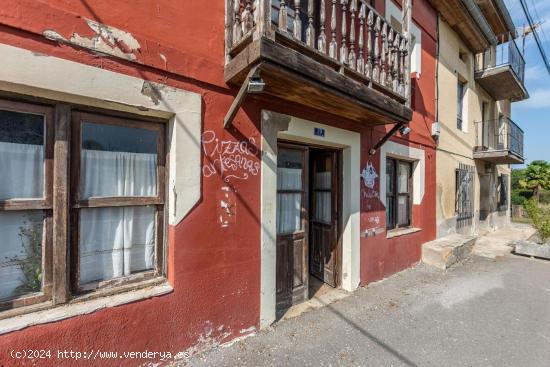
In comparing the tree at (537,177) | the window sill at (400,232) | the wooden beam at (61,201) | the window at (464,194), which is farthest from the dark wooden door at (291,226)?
the tree at (537,177)

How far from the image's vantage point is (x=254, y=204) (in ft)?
10.5

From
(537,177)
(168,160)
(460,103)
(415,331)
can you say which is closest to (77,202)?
(168,160)

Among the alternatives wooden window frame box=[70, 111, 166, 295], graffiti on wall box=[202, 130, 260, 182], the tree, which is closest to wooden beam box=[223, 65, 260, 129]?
graffiti on wall box=[202, 130, 260, 182]

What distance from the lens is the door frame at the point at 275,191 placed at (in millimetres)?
3277

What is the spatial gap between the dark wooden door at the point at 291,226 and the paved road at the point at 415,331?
0.44 m

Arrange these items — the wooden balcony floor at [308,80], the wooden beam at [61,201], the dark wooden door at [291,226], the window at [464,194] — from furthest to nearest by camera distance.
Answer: the window at [464,194], the dark wooden door at [291,226], the wooden balcony floor at [308,80], the wooden beam at [61,201]

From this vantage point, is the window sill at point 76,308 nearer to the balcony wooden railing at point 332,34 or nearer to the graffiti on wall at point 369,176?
the balcony wooden railing at point 332,34

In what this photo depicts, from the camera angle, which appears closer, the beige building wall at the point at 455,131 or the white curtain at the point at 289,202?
the white curtain at the point at 289,202

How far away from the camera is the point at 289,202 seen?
13.2ft

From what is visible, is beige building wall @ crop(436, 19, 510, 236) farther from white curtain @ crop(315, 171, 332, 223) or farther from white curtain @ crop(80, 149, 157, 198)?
white curtain @ crop(80, 149, 157, 198)

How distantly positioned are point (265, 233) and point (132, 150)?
1.67m

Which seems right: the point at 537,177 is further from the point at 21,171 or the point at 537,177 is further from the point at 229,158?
the point at 21,171

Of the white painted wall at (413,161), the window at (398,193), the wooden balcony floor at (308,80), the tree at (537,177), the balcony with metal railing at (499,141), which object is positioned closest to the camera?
the wooden balcony floor at (308,80)

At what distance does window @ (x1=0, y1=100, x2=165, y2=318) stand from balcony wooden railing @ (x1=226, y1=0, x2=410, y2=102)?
139 centimetres
